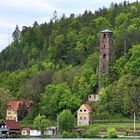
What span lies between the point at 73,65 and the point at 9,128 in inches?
1481

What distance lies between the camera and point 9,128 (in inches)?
4294

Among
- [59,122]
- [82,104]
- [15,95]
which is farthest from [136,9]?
[59,122]

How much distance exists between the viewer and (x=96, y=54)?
13438 cm

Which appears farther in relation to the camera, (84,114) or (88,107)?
(88,107)

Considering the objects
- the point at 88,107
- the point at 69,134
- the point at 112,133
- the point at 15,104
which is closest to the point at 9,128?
the point at 88,107

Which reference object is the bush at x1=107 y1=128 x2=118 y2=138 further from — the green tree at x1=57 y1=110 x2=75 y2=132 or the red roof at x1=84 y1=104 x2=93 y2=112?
the red roof at x1=84 y1=104 x2=93 y2=112

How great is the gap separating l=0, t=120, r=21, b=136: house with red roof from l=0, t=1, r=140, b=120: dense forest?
788 cm

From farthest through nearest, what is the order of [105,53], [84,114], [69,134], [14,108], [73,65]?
[73,65] → [105,53] → [14,108] → [84,114] → [69,134]

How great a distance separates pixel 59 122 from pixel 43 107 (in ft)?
57.6

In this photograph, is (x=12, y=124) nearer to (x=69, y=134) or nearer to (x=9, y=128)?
(x=9, y=128)

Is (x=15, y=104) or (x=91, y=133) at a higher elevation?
(x=15, y=104)

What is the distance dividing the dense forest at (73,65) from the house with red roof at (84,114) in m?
1.56

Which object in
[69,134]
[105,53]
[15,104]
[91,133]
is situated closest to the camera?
[69,134]

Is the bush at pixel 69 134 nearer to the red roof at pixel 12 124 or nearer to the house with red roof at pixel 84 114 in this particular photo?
the house with red roof at pixel 84 114
